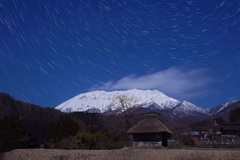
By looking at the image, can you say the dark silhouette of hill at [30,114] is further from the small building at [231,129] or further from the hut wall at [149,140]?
the small building at [231,129]

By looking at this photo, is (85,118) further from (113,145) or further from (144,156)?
(144,156)

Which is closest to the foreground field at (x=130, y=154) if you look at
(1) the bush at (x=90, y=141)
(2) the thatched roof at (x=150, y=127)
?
(1) the bush at (x=90, y=141)

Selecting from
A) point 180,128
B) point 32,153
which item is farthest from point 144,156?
point 180,128

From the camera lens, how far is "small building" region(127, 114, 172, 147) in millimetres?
34969

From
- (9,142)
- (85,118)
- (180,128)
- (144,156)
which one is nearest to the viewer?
(144,156)

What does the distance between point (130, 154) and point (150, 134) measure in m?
10.1

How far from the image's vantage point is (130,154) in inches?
1026

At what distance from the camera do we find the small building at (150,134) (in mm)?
34969

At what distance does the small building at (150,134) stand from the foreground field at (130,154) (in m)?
8.73

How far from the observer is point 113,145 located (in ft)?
120

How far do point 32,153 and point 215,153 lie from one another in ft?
68.1

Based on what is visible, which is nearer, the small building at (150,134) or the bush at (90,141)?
the small building at (150,134)

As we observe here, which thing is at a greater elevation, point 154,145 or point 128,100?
point 128,100

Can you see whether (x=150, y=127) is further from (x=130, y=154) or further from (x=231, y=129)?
(x=231, y=129)
